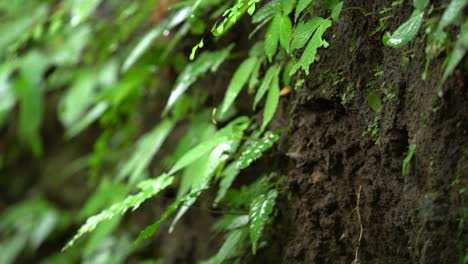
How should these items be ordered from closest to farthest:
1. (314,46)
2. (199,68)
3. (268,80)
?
(314,46)
(268,80)
(199,68)

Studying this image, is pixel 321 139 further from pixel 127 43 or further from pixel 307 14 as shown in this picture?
pixel 127 43

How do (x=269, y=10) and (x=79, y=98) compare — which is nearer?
(x=269, y=10)

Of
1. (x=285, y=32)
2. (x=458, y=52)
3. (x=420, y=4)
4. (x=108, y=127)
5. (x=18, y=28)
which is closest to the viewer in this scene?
(x=458, y=52)

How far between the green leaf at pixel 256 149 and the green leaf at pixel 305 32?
258mm

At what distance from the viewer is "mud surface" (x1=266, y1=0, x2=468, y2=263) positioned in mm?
975

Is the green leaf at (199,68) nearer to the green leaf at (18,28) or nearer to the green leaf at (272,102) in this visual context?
the green leaf at (272,102)

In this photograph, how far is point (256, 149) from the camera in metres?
1.30

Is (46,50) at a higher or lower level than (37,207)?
higher

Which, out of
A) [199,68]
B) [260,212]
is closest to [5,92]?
[199,68]

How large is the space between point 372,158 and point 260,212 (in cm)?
27

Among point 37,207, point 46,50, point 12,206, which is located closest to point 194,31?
point 46,50

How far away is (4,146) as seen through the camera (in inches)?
133

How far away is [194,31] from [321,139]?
2.13ft

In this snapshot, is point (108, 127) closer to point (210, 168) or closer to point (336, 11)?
point (210, 168)
